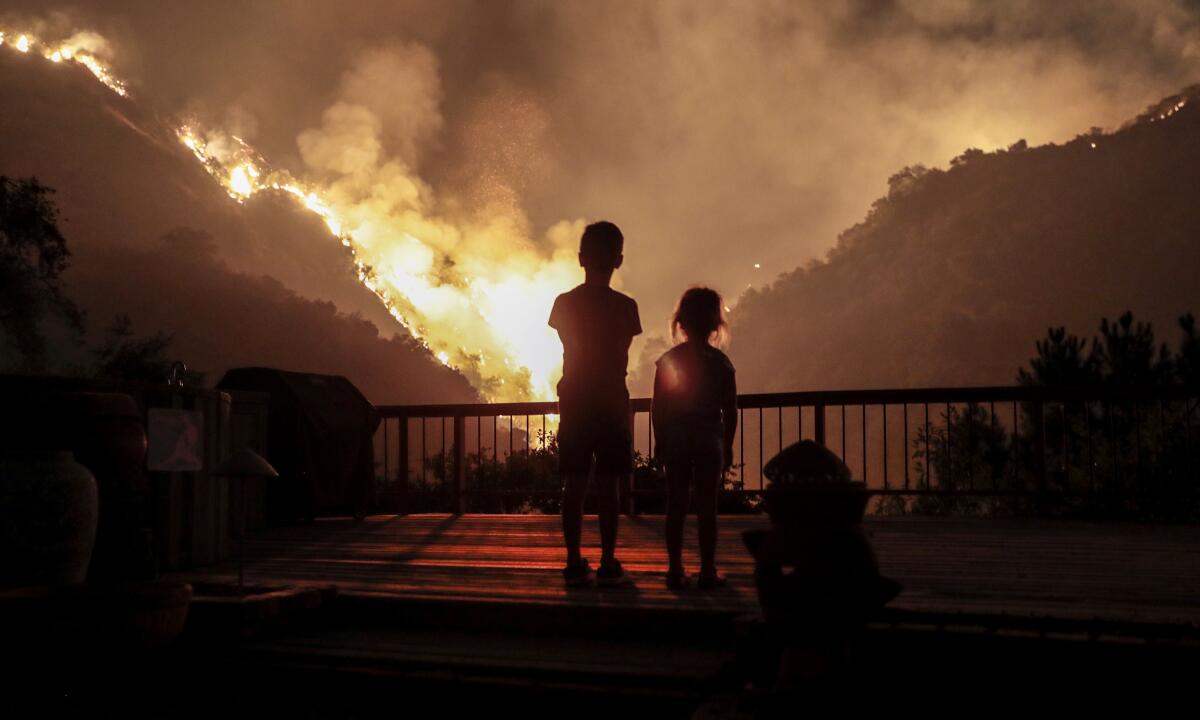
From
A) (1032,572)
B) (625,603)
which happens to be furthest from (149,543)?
(1032,572)

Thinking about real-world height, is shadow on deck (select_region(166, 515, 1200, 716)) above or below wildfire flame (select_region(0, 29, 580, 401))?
below

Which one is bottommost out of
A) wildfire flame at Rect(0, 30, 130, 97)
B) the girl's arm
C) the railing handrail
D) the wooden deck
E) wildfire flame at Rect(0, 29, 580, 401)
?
the wooden deck

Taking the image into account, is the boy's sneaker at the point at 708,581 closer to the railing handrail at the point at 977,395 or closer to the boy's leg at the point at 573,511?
the boy's leg at the point at 573,511

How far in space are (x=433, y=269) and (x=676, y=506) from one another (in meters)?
66.5

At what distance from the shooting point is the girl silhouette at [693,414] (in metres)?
4.66

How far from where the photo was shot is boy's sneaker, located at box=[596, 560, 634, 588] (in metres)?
4.57

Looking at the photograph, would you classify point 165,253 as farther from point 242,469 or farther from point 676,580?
point 676,580

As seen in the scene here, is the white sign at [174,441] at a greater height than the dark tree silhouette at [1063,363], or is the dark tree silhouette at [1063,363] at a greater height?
the dark tree silhouette at [1063,363]

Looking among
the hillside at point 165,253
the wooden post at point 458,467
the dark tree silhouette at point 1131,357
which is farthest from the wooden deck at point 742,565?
the hillside at point 165,253

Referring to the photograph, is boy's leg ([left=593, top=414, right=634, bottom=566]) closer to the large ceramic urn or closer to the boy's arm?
the boy's arm

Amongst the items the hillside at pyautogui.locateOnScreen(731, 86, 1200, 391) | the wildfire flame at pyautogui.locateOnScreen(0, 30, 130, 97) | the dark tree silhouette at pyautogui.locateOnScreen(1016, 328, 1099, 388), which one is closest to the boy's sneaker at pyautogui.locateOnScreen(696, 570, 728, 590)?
the dark tree silhouette at pyautogui.locateOnScreen(1016, 328, 1099, 388)

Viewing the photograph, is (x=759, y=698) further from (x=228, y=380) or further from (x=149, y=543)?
(x=228, y=380)

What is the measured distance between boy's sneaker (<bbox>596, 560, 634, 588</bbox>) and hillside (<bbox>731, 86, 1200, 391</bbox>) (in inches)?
3335

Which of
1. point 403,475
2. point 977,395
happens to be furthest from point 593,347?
point 403,475
